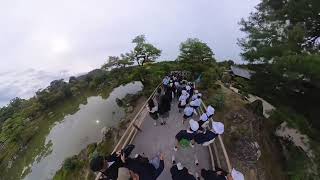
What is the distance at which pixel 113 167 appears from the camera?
849 cm

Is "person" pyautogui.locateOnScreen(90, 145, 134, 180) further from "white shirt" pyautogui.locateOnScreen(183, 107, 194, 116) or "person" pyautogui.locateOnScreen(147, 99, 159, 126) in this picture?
"person" pyautogui.locateOnScreen(147, 99, 159, 126)

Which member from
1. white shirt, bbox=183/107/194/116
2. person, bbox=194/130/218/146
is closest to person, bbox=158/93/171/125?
white shirt, bbox=183/107/194/116

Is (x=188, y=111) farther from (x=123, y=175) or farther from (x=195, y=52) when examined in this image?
(x=195, y=52)

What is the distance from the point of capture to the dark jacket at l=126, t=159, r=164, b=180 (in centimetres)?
820

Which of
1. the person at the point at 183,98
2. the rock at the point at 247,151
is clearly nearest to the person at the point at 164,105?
the person at the point at 183,98

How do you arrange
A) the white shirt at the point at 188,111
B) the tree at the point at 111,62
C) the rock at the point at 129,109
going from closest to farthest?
the white shirt at the point at 188,111
the rock at the point at 129,109
the tree at the point at 111,62

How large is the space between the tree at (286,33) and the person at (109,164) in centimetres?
837

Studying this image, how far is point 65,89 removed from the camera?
34.3m

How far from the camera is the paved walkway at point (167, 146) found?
34.3ft

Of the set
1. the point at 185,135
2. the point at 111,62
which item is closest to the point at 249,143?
the point at 185,135

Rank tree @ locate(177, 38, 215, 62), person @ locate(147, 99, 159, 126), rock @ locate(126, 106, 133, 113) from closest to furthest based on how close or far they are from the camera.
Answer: person @ locate(147, 99, 159, 126), rock @ locate(126, 106, 133, 113), tree @ locate(177, 38, 215, 62)

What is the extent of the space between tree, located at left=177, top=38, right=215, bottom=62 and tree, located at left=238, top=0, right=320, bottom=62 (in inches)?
528

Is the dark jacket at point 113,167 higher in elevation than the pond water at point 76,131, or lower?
higher

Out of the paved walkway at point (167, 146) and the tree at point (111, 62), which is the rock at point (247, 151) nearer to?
the paved walkway at point (167, 146)
